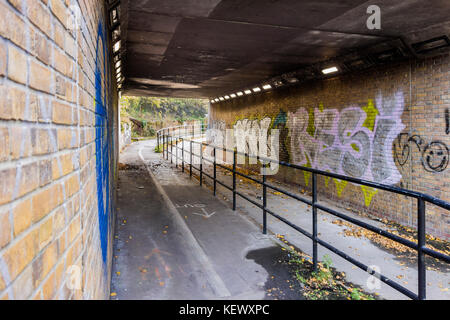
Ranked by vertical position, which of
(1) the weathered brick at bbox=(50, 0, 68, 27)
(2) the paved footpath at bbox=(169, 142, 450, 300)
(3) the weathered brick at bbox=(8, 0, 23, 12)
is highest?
(1) the weathered brick at bbox=(50, 0, 68, 27)

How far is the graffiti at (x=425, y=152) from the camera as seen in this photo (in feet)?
18.0

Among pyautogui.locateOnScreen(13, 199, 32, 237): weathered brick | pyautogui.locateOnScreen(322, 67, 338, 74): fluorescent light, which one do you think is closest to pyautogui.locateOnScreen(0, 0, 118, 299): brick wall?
pyautogui.locateOnScreen(13, 199, 32, 237): weathered brick

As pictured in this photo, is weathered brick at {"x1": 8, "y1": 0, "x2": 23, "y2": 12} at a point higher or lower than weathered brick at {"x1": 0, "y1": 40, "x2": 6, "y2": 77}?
higher

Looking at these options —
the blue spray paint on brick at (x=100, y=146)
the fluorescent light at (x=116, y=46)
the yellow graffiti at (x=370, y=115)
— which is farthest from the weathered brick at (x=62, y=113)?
the yellow graffiti at (x=370, y=115)

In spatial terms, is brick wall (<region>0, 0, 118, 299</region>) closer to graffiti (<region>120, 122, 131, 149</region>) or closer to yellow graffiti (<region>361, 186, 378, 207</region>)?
yellow graffiti (<region>361, 186, 378, 207</region>)

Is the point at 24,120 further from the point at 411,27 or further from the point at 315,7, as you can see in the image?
the point at 411,27

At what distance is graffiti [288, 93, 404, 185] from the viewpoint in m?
6.50

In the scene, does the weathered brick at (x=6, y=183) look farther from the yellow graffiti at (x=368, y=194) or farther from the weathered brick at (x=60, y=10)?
the yellow graffiti at (x=368, y=194)

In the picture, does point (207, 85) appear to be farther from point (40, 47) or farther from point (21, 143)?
point (21, 143)

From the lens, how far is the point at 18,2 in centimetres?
65

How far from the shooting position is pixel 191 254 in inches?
159

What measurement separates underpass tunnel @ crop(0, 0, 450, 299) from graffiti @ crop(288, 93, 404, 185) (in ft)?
0.11
